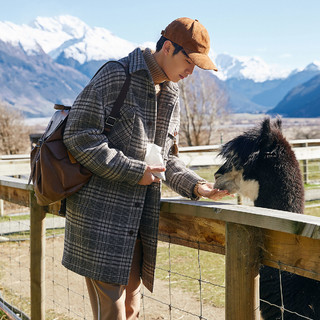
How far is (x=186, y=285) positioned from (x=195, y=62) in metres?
3.18

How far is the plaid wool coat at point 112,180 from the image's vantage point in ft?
6.81

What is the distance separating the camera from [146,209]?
230 centimetres

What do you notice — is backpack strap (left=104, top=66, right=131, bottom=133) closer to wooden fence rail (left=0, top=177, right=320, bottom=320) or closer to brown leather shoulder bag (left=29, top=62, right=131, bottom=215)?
brown leather shoulder bag (left=29, top=62, right=131, bottom=215)

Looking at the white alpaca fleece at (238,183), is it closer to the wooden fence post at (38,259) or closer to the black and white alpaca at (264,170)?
the black and white alpaca at (264,170)

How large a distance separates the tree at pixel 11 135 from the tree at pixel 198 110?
11742 millimetres

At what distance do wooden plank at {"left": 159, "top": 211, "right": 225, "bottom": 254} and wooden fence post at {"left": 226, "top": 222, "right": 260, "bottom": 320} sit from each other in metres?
0.14

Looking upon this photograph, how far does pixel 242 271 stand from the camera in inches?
73.8

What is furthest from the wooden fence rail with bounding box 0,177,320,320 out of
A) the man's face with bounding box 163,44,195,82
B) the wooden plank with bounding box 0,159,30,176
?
the wooden plank with bounding box 0,159,30,176

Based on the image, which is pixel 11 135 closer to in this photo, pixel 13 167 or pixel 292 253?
pixel 13 167

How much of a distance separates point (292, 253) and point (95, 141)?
3.29 feet

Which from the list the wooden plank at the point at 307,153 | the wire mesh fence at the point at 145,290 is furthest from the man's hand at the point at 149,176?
the wooden plank at the point at 307,153

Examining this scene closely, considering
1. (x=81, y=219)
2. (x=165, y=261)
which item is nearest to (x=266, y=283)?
(x=81, y=219)

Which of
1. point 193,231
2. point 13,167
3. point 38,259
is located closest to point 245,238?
point 193,231

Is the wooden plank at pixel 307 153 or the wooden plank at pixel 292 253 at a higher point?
the wooden plank at pixel 307 153
